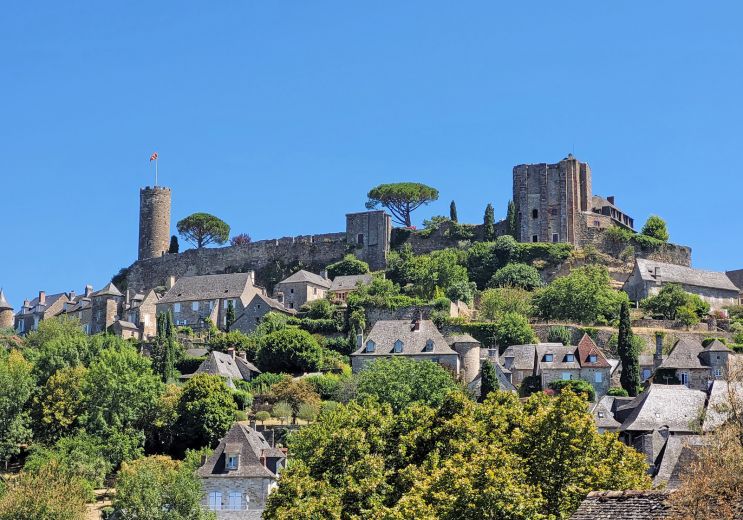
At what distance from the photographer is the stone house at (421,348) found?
248 feet

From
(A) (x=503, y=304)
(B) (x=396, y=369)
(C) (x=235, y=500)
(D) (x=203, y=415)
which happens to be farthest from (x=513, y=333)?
(C) (x=235, y=500)

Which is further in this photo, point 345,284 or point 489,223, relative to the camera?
point 489,223

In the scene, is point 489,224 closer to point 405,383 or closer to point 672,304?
point 672,304

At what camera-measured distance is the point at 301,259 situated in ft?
356

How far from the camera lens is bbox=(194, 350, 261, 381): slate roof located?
76.0m

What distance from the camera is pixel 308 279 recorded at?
99.4 meters

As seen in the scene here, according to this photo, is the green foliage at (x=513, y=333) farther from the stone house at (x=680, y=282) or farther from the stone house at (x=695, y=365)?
the stone house at (x=680, y=282)

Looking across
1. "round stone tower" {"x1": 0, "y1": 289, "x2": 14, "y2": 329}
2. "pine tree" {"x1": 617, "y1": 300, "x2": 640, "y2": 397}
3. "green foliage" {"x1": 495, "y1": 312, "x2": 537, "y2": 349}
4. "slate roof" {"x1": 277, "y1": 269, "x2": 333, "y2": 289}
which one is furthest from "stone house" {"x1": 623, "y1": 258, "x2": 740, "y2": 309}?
"round stone tower" {"x1": 0, "y1": 289, "x2": 14, "y2": 329}

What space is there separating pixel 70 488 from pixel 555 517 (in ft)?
98.0

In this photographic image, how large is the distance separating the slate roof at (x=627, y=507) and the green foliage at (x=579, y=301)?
7050 centimetres

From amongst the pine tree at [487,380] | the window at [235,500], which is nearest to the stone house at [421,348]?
the pine tree at [487,380]

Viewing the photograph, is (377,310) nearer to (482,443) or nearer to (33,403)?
(33,403)

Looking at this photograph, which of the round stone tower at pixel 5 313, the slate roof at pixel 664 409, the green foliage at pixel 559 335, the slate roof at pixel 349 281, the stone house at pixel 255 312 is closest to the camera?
the slate roof at pixel 664 409

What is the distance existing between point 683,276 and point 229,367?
38.9 meters
